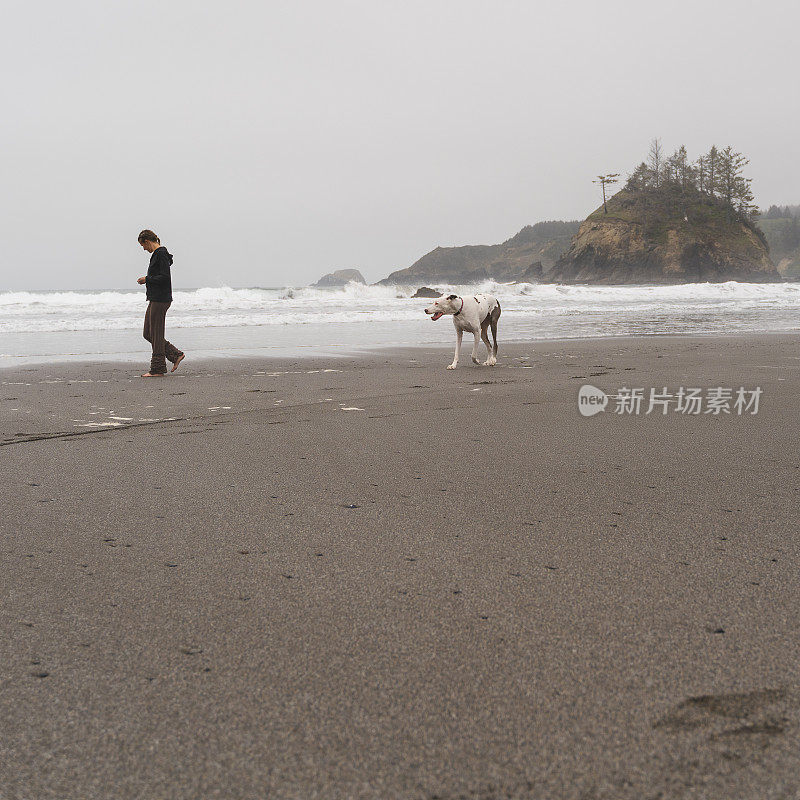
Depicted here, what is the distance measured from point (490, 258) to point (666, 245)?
54.4 metres

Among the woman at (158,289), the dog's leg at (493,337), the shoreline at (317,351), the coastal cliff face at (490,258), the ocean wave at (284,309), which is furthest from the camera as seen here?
the coastal cliff face at (490,258)

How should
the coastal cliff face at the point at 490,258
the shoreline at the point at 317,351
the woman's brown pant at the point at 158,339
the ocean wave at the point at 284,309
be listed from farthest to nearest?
the coastal cliff face at the point at 490,258, the ocean wave at the point at 284,309, the shoreline at the point at 317,351, the woman's brown pant at the point at 158,339

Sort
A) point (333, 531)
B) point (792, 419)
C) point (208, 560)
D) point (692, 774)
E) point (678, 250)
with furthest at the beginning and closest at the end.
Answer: point (678, 250) → point (792, 419) → point (333, 531) → point (208, 560) → point (692, 774)

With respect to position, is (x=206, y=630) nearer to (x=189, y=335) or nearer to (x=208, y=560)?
(x=208, y=560)

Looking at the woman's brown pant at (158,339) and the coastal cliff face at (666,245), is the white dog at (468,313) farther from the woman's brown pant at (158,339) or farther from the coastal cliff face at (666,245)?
the coastal cliff face at (666,245)

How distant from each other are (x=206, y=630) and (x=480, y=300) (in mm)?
7288

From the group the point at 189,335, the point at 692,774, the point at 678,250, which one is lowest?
the point at 692,774

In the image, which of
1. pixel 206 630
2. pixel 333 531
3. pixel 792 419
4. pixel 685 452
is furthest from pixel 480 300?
pixel 206 630

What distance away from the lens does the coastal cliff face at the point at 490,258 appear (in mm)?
119188

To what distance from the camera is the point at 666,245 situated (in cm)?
7312

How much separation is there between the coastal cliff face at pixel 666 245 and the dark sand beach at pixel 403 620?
236 ft

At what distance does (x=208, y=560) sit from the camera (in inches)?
79.4

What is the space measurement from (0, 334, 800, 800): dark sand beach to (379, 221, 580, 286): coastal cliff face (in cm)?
11361

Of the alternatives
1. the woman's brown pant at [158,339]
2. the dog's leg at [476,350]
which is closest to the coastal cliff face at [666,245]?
the dog's leg at [476,350]
